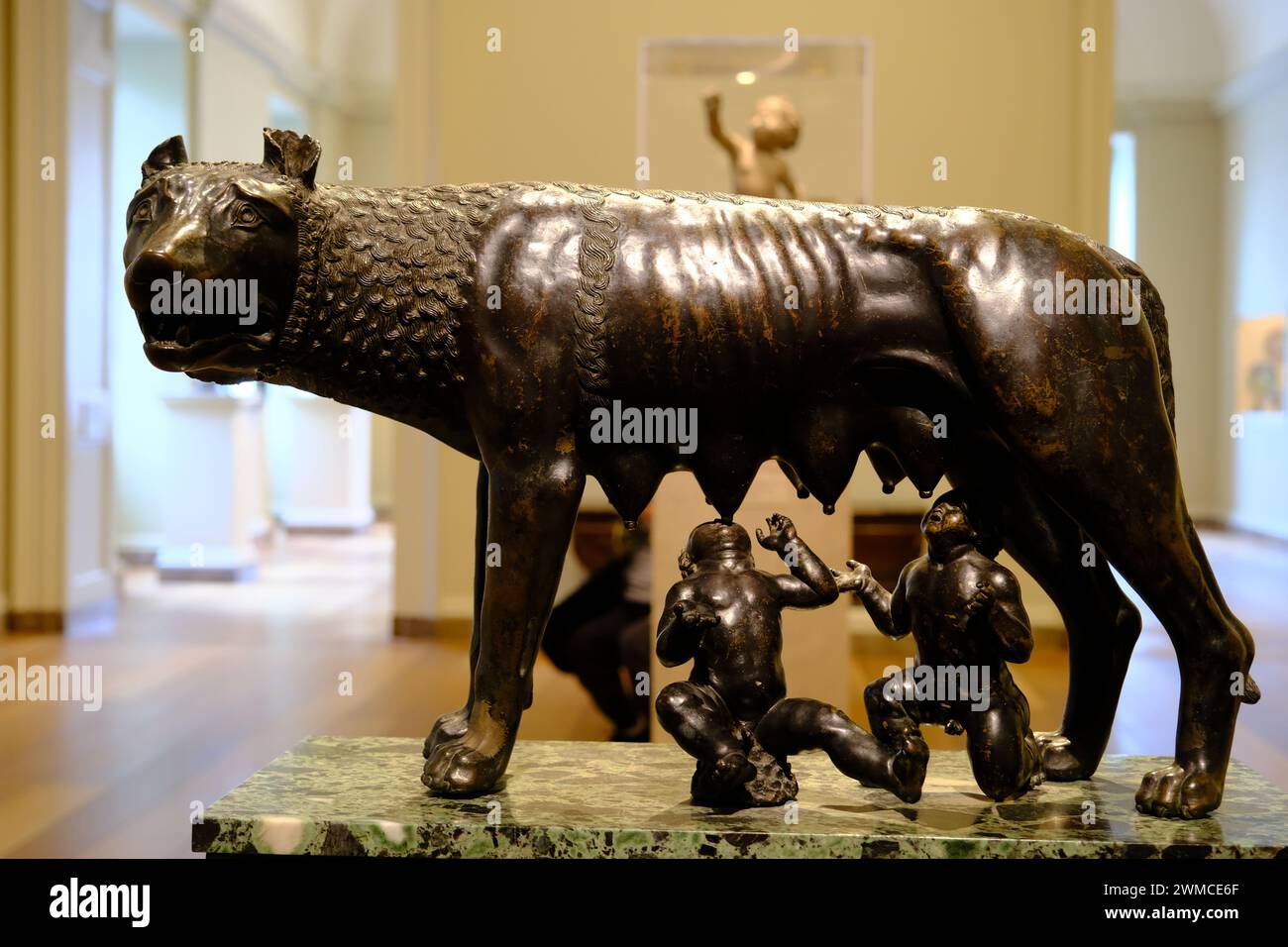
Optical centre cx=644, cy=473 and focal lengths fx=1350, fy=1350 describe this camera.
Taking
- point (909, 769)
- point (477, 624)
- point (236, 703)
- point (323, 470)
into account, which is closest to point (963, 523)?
point (909, 769)

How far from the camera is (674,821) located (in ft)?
7.13

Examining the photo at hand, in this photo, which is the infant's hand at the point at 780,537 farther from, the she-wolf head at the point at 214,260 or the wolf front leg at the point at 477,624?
the she-wolf head at the point at 214,260

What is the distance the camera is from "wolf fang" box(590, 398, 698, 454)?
2254 millimetres

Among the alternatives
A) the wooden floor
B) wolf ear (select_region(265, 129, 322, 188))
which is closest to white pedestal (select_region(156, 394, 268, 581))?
the wooden floor

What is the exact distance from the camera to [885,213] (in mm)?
2342

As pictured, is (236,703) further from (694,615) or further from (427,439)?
(694,615)

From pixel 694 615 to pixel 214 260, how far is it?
98 centimetres

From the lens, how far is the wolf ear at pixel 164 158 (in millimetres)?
2230

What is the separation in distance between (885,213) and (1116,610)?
2.77 ft

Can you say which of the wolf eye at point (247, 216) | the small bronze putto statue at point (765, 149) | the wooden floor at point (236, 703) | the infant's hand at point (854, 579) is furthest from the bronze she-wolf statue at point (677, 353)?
the small bronze putto statue at point (765, 149)

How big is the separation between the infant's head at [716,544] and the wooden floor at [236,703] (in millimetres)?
1994

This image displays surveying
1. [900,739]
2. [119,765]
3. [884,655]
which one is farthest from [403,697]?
[900,739]

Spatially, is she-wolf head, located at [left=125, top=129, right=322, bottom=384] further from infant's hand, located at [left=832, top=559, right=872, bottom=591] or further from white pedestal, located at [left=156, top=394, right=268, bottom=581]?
white pedestal, located at [left=156, top=394, right=268, bottom=581]
